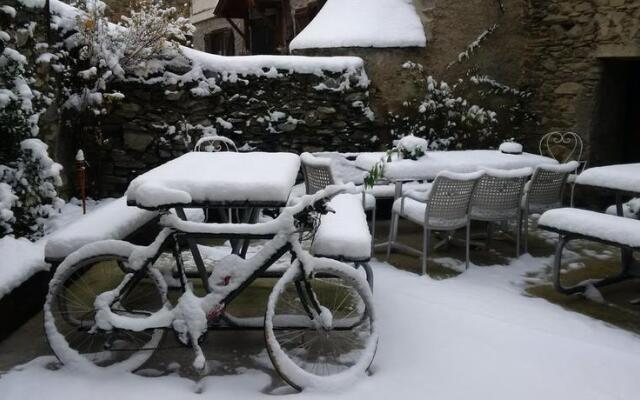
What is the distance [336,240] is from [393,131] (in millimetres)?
4133

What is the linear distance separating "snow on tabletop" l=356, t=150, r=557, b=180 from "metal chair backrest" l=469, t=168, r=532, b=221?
176 mm

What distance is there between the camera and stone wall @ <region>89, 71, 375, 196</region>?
20.4 feet

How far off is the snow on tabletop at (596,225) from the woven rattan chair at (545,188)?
Result: 823 millimetres

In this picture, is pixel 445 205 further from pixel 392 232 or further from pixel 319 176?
pixel 319 176

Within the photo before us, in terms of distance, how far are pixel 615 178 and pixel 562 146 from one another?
253 cm

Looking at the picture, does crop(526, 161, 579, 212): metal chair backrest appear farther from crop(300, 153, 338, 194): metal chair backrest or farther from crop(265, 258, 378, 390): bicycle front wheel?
crop(265, 258, 378, 390): bicycle front wheel

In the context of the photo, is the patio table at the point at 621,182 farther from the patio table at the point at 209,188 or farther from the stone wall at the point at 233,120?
the stone wall at the point at 233,120

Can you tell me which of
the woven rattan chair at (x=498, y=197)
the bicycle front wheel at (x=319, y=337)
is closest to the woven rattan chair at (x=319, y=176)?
the woven rattan chair at (x=498, y=197)

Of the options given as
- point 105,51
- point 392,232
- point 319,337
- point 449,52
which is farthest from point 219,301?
point 449,52

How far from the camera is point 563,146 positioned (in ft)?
22.8

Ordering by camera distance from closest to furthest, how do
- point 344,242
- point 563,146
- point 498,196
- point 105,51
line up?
1. point 344,242
2. point 498,196
3. point 105,51
4. point 563,146

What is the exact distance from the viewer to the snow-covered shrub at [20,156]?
3729 millimetres

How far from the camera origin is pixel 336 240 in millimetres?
2902

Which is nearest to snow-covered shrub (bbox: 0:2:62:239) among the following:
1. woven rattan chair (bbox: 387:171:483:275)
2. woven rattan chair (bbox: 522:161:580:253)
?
woven rattan chair (bbox: 387:171:483:275)
